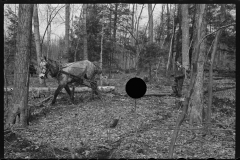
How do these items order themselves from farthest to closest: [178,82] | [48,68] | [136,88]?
[178,82] < [48,68] < [136,88]

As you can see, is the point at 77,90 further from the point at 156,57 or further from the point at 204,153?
the point at 204,153

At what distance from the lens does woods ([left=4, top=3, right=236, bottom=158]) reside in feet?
16.9

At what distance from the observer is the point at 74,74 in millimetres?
9039

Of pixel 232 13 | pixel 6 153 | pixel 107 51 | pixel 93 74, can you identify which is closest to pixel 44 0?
pixel 6 153

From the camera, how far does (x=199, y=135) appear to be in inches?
233

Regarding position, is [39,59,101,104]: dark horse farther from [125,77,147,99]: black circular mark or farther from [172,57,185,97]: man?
[125,77,147,99]: black circular mark

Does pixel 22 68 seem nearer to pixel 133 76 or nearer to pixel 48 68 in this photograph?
pixel 48 68

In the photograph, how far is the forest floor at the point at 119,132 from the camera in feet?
16.0

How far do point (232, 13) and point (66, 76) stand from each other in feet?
21.1

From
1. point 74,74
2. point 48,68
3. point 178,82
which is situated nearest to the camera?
point 48,68

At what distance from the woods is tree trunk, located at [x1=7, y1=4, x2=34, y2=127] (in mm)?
26

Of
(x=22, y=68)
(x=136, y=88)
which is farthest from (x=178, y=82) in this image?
(x=22, y=68)

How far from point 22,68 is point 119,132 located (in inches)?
129

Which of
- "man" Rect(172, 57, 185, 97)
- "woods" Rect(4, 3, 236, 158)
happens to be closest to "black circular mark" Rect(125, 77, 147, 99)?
"woods" Rect(4, 3, 236, 158)
